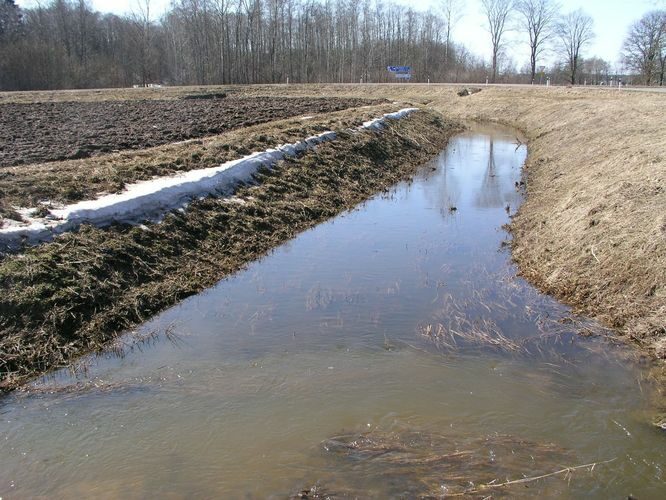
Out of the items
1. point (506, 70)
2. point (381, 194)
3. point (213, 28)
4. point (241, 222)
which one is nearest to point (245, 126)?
point (381, 194)

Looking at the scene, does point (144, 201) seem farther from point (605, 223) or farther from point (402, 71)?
point (402, 71)

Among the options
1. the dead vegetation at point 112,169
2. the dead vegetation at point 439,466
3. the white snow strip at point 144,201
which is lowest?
the dead vegetation at point 439,466

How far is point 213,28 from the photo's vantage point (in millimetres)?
86062

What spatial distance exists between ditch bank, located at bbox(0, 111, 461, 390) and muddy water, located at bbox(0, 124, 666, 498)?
54 centimetres

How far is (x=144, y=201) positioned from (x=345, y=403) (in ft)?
22.8

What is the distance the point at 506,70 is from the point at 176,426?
344 ft

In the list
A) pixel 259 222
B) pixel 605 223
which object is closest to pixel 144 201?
pixel 259 222

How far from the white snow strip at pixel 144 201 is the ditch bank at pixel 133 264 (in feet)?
0.88

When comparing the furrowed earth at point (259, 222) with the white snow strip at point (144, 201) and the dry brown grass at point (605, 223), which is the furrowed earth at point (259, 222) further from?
the white snow strip at point (144, 201)

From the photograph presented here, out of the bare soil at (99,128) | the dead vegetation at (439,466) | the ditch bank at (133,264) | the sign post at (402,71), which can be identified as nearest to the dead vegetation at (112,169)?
the ditch bank at (133,264)

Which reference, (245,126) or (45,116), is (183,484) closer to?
(245,126)

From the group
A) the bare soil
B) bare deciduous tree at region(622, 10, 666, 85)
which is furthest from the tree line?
the bare soil

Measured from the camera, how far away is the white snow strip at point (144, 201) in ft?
29.2

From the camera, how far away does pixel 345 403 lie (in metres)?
6.00
